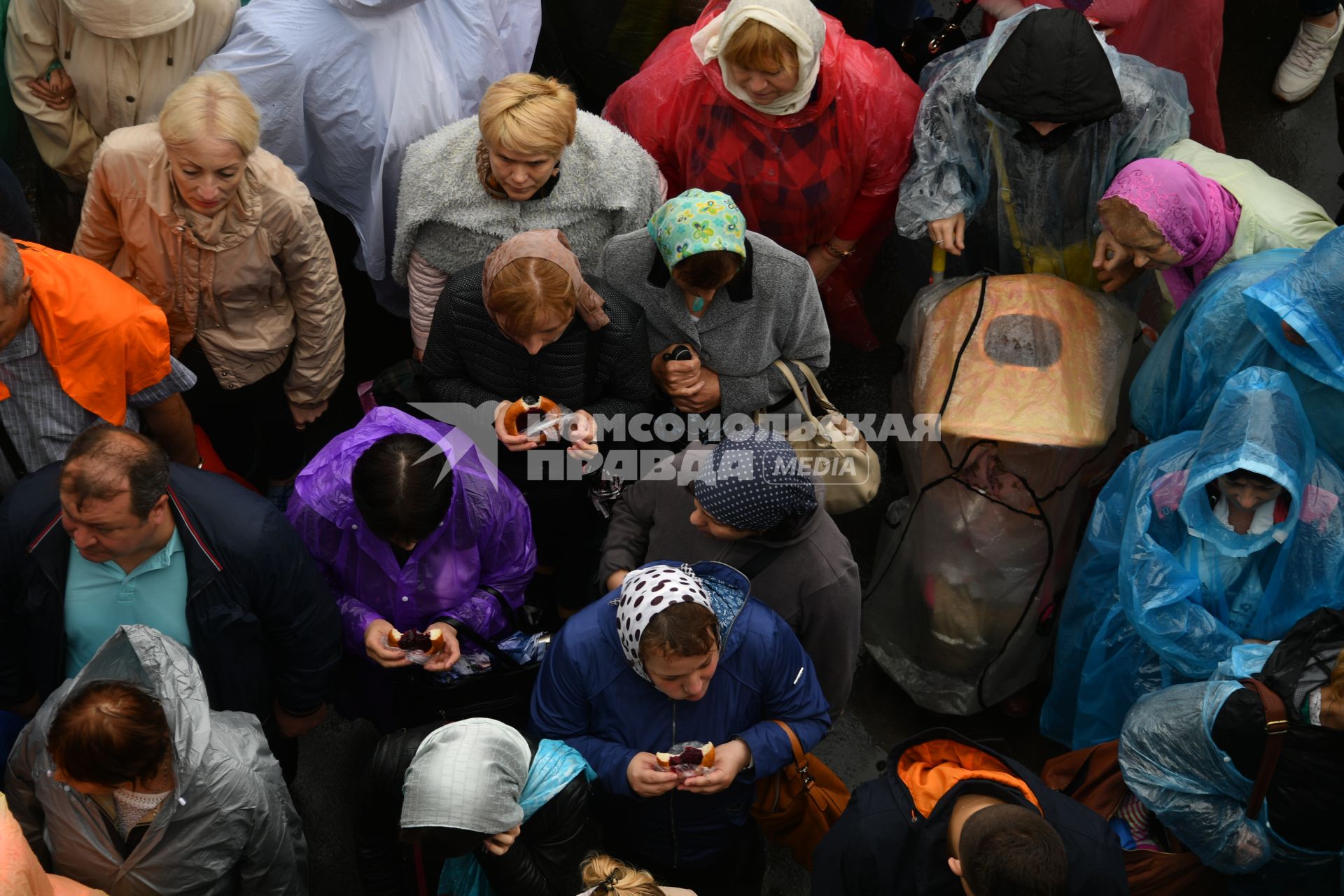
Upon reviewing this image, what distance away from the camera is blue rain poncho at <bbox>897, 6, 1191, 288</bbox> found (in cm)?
401

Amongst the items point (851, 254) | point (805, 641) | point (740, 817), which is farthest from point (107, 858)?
point (851, 254)

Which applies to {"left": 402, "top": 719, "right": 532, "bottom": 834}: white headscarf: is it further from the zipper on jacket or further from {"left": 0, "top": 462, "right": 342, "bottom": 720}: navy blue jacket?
{"left": 0, "top": 462, "right": 342, "bottom": 720}: navy blue jacket

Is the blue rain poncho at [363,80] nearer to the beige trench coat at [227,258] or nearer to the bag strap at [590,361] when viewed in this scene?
the beige trench coat at [227,258]

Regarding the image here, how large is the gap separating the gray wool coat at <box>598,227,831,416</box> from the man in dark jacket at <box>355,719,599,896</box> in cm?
132

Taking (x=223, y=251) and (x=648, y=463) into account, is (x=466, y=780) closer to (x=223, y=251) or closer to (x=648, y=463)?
(x=648, y=463)

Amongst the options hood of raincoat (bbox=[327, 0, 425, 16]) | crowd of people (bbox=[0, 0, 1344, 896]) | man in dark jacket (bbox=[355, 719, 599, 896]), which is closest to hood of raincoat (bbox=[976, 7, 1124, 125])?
Result: crowd of people (bbox=[0, 0, 1344, 896])

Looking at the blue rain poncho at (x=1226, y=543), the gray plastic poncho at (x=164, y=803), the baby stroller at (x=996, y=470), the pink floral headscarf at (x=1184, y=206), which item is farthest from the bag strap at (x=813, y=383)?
the gray plastic poncho at (x=164, y=803)

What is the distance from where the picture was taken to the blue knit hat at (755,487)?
10.3 ft

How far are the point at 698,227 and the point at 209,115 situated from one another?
4.43ft

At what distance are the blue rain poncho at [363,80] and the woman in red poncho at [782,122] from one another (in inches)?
21.9

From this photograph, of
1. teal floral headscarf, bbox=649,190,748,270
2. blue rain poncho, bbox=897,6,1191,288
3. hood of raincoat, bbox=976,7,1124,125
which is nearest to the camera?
teal floral headscarf, bbox=649,190,748,270

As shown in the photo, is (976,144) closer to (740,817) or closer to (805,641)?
(805,641)

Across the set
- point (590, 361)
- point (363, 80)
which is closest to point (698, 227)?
point (590, 361)

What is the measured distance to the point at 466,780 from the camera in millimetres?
2789
